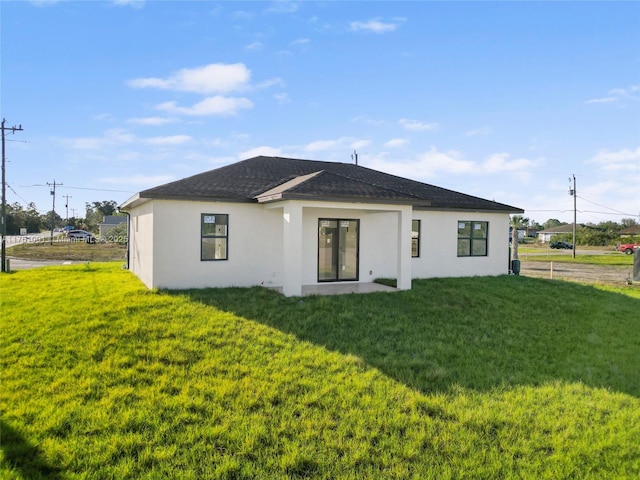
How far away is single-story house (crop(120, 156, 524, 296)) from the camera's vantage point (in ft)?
35.3

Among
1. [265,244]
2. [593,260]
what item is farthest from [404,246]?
[593,260]

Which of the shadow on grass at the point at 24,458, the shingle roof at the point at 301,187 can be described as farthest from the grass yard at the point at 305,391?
the shingle roof at the point at 301,187

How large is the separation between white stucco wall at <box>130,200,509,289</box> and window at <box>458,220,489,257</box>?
25 cm

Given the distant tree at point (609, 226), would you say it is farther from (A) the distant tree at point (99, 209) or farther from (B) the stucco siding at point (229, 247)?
(A) the distant tree at point (99, 209)

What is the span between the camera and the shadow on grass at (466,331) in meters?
6.42

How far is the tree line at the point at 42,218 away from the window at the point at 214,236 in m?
66.2

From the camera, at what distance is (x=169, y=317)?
8227 millimetres

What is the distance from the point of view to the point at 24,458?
389 cm

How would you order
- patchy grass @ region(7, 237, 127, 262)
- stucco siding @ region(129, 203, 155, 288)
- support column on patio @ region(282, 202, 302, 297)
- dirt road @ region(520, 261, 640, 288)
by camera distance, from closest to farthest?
support column on patio @ region(282, 202, 302, 297)
stucco siding @ region(129, 203, 155, 288)
dirt road @ region(520, 261, 640, 288)
patchy grass @ region(7, 237, 127, 262)

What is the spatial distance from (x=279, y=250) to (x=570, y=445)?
902 cm

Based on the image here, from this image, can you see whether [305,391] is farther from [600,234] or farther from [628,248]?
[600,234]

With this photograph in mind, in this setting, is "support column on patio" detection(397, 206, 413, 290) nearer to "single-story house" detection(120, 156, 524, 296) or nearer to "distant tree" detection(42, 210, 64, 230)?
"single-story house" detection(120, 156, 524, 296)

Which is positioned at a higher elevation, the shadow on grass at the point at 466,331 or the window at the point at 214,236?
the window at the point at 214,236

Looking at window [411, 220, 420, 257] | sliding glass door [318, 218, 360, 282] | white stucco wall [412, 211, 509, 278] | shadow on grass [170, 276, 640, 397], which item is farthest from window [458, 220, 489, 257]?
sliding glass door [318, 218, 360, 282]
